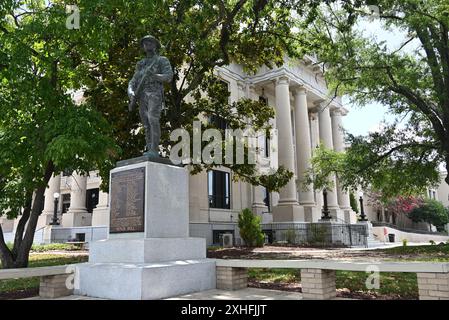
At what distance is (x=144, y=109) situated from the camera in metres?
8.34

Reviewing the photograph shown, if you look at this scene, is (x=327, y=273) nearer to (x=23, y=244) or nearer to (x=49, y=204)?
(x=23, y=244)

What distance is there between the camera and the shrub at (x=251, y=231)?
2173 centimetres

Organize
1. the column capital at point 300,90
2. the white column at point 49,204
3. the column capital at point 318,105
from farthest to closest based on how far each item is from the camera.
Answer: the column capital at point 318,105 → the column capital at point 300,90 → the white column at point 49,204

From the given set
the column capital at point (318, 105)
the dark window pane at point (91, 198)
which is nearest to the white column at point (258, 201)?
the column capital at point (318, 105)

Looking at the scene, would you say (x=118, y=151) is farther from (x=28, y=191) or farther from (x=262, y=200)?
(x=262, y=200)

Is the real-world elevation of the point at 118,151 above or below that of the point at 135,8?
below

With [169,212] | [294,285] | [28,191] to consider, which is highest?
[28,191]

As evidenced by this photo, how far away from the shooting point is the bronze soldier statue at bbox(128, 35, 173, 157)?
8.12 meters

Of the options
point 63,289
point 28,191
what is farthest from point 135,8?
point 63,289

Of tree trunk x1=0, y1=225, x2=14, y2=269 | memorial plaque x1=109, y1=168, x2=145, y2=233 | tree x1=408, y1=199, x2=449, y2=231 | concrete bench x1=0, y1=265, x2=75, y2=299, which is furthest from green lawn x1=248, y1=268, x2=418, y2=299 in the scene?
tree x1=408, y1=199, x2=449, y2=231

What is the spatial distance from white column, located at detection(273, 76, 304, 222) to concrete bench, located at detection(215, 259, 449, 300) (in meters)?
19.3

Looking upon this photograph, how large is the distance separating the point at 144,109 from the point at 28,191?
611 cm

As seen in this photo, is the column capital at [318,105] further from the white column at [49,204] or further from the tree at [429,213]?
the tree at [429,213]

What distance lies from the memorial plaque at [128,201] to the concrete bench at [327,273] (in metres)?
1.89
